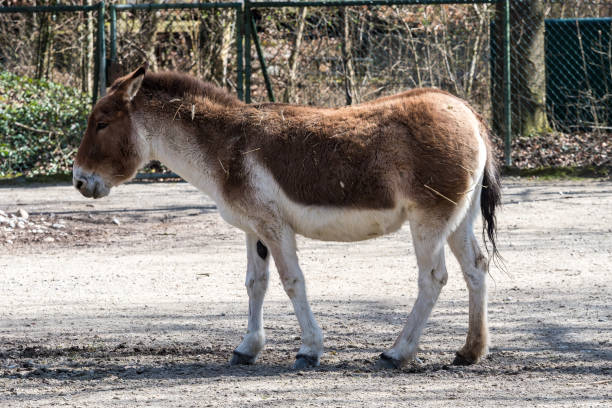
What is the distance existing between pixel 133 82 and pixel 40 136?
1033cm

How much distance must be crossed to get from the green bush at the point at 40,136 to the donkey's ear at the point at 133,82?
9.83 meters

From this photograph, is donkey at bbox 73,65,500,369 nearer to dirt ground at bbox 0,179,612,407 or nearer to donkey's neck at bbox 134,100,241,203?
donkey's neck at bbox 134,100,241,203

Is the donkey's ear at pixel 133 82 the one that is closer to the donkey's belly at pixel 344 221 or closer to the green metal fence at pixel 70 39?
the donkey's belly at pixel 344 221

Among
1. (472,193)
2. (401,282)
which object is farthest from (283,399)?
(401,282)

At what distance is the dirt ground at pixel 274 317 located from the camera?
4.96m

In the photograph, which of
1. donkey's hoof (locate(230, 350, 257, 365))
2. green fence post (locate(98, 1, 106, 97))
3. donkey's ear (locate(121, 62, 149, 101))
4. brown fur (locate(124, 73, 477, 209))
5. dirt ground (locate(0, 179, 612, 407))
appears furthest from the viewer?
green fence post (locate(98, 1, 106, 97))

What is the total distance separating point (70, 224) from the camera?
10.9m

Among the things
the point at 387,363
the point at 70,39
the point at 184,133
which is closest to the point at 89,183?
the point at 184,133

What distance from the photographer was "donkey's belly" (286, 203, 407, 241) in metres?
5.30

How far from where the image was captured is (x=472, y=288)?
550 cm

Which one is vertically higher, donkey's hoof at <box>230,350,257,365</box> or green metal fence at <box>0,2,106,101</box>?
green metal fence at <box>0,2,106,101</box>

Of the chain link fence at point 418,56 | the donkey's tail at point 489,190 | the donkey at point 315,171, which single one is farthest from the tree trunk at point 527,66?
the donkey at point 315,171

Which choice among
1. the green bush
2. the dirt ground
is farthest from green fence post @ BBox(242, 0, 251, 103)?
the green bush

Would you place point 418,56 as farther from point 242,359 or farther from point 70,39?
point 242,359
